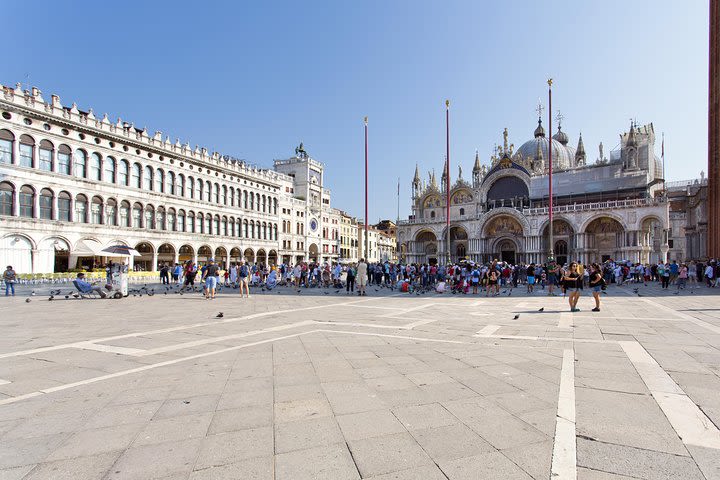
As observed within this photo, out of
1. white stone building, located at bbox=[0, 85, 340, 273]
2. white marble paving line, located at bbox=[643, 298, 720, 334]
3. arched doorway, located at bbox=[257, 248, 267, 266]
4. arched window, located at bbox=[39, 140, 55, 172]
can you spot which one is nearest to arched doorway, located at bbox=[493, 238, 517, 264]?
white stone building, located at bbox=[0, 85, 340, 273]

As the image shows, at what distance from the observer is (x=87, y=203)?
114 feet

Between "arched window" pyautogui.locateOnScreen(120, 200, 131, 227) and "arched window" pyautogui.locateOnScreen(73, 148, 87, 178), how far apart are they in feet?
14.0

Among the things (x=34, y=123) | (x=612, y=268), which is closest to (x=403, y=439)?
(x=612, y=268)

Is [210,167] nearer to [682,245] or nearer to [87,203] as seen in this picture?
[87,203]

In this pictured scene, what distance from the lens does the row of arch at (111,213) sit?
30422mm

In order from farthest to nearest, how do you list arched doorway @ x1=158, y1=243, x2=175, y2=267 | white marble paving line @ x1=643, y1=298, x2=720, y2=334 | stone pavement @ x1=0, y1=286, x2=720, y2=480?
1. arched doorway @ x1=158, y1=243, x2=175, y2=267
2. white marble paving line @ x1=643, y1=298, x2=720, y2=334
3. stone pavement @ x1=0, y1=286, x2=720, y2=480

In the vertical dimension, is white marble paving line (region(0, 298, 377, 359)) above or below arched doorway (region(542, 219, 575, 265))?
below

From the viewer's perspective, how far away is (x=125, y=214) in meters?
38.6

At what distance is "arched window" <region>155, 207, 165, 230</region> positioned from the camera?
41575 mm

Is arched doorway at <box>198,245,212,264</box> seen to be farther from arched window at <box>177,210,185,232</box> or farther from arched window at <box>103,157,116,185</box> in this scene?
arched window at <box>103,157,116,185</box>

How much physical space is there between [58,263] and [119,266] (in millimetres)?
19826

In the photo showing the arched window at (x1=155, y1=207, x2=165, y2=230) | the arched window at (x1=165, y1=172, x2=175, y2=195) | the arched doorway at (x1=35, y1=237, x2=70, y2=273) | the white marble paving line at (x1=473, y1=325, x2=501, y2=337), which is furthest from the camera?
the arched window at (x1=165, y1=172, x2=175, y2=195)

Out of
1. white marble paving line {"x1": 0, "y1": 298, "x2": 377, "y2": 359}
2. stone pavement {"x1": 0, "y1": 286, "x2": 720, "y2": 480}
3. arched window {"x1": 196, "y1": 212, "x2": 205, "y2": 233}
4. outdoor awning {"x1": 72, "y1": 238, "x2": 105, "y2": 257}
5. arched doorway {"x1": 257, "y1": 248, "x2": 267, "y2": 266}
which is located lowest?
white marble paving line {"x1": 0, "y1": 298, "x2": 377, "y2": 359}

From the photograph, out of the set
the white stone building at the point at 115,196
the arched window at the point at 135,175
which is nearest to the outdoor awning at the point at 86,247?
the white stone building at the point at 115,196
